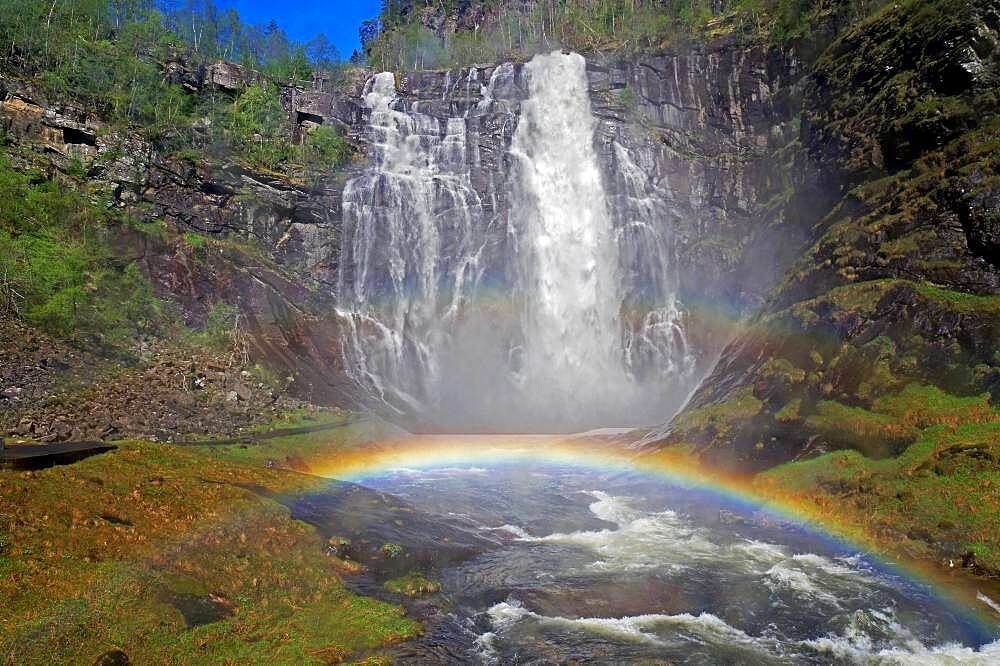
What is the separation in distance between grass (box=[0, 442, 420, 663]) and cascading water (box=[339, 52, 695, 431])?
1157 inches

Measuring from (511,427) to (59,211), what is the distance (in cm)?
3241

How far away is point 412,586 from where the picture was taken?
14.7 m

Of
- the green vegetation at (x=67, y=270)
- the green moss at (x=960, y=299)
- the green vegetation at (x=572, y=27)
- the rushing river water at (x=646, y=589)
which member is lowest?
the rushing river water at (x=646, y=589)

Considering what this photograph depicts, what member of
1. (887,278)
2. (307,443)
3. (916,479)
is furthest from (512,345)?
(916,479)

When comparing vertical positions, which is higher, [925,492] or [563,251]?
[563,251]

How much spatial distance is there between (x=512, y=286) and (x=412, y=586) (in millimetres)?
39945

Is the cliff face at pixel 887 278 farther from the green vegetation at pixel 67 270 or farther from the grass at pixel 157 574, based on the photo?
the green vegetation at pixel 67 270

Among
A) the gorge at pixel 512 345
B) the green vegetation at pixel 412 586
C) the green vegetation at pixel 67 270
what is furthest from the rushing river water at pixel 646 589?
the green vegetation at pixel 67 270

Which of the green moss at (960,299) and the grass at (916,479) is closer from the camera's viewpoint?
the grass at (916,479)

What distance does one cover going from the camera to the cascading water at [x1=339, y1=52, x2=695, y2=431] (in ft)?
158

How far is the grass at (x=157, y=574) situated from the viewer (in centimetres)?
961

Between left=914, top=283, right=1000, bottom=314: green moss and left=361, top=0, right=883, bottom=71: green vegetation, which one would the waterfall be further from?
left=914, top=283, right=1000, bottom=314: green moss

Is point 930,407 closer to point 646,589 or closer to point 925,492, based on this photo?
point 925,492

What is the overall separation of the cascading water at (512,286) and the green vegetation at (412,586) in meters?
29.3
